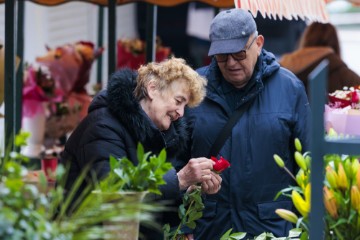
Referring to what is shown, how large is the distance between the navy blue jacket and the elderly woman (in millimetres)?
553

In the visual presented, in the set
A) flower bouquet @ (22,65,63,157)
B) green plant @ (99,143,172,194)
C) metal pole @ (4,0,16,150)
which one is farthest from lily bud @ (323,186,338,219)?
flower bouquet @ (22,65,63,157)

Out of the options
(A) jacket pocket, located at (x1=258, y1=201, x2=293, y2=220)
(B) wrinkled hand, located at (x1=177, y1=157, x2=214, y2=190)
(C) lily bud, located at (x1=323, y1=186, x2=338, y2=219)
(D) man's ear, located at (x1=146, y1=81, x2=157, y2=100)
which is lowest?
(A) jacket pocket, located at (x1=258, y1=201, x2=293, y2=220)

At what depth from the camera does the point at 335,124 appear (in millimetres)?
4496

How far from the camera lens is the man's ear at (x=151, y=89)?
4.21 meters

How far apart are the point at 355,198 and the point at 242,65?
1.59 metres

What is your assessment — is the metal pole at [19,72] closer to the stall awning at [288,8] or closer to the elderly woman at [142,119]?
the stall awning at [288,8]

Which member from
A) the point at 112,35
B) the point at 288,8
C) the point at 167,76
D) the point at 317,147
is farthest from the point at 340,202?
the point at 112,35

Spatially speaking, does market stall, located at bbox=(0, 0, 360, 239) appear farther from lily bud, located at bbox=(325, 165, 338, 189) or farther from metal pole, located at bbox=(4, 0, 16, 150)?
lily bud, located at bbox=(325, 165, 338, 189)

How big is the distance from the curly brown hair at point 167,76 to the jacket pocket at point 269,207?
780mm

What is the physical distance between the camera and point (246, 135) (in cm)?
484

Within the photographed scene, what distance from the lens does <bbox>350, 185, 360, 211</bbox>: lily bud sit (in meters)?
3.30

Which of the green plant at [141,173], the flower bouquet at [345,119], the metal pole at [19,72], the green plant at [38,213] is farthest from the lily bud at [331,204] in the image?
the metal pole at [19,72]

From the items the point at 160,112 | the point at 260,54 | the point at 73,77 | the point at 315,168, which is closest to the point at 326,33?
the point at 73,77

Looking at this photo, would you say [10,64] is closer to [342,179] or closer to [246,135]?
[246,135]
